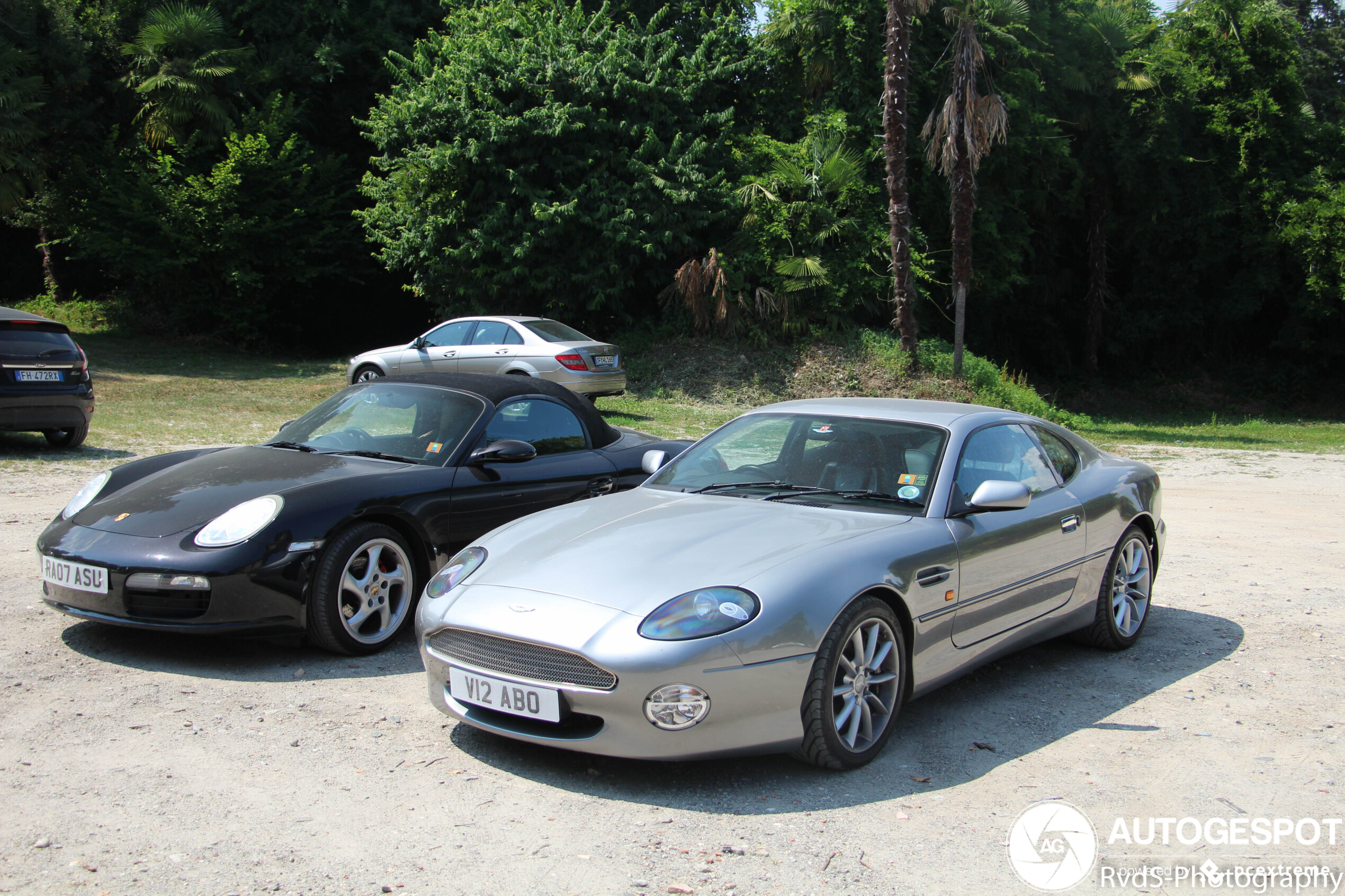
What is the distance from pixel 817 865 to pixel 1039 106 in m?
26.4

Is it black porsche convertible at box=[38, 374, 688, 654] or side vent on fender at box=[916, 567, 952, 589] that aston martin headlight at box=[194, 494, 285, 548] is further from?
side vent on fender at box=[916, 567, 952, 589]

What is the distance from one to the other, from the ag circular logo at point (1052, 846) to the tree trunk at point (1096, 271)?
29.3m

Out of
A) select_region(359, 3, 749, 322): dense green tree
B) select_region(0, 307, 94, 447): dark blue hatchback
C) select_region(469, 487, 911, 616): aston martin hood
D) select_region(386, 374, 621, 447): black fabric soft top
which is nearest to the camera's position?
select_region(469, 487, 911, 616): aston martin hood

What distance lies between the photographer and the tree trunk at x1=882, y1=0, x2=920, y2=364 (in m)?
19.1

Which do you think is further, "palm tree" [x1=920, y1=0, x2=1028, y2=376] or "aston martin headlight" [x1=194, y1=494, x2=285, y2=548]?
"palm tree" [x1=920, y1=0, x2=1028, y2=376]

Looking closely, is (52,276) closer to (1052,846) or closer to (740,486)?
(740,486)

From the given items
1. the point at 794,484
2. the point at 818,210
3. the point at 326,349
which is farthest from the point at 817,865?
the point at 326,349

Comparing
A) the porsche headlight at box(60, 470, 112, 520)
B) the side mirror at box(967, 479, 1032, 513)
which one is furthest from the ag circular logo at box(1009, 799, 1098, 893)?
the porsche headlight at box(60, 470, 112, 520)

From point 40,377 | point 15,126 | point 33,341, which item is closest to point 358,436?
point 40,377

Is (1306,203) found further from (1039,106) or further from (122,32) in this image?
(122,32)

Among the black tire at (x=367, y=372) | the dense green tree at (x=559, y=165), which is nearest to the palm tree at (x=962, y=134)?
the dense green tree at (x=559, y=165)

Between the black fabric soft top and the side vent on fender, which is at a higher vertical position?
the black fabric soft top

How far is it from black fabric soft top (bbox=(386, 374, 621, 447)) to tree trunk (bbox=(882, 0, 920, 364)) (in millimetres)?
14531

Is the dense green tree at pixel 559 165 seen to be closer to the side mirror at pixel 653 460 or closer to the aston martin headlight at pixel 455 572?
the side mirror at pixel 653 460
